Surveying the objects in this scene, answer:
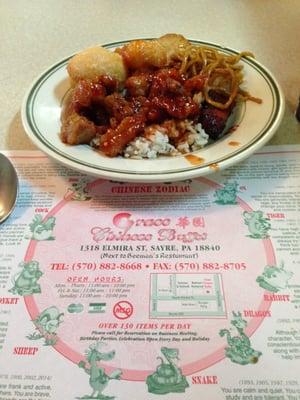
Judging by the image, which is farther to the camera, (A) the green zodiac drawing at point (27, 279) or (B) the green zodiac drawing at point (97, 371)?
(A) the green zodiac drawing at point (27, 279)

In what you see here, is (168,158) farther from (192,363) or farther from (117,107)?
(192,363)

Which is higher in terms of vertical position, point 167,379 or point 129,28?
point 129,28

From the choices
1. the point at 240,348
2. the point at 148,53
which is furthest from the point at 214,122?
the point at 240,348

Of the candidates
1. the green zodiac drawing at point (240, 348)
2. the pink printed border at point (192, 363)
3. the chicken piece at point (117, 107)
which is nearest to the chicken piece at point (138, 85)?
the chicken piece at point (117, 107)

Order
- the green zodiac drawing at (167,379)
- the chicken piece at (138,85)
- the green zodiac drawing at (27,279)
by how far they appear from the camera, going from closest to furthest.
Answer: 1. the green zodiac drawing at (167,379)
2. the green zodiac drawing at (27,279)
3. the chicken piece at (138,85)

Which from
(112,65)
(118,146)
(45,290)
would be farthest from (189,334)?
(112,65)

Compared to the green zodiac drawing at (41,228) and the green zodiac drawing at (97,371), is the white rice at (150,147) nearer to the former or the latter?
the green zodiac drawing at (41,228)

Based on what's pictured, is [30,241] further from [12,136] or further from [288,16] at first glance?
[288,16]

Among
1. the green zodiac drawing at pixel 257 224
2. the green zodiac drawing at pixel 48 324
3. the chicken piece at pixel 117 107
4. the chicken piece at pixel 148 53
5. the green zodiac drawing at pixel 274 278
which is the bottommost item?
the green zodiac drawing at pixel 48 324
